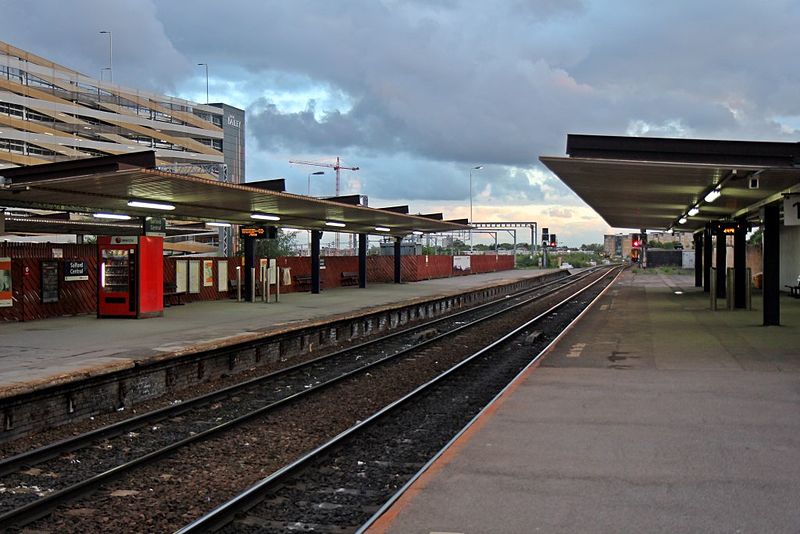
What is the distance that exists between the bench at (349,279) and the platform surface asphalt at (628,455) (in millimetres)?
26373

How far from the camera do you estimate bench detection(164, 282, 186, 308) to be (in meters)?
22.7

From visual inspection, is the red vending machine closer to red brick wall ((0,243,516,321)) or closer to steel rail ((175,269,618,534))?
red brick wall ((0,243,516,321))

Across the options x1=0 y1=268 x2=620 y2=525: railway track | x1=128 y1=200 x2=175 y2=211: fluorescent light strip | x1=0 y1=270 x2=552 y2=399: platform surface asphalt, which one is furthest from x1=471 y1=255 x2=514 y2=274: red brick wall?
x1=0 y1=268 x2=620 y2=525: railway track

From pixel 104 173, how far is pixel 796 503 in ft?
39.8

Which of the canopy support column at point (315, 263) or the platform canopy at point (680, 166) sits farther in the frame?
the canopy support column at point (315, 263)

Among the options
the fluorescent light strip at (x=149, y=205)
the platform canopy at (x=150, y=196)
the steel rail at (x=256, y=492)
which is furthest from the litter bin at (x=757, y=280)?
the steel rail at (x=256, y=492)

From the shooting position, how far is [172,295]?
75.6 feet

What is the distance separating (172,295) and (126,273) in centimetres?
442

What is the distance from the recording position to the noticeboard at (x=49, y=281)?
1814cm

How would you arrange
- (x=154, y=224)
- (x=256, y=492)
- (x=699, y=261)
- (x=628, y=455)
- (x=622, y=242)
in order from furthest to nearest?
(x=622, y=242) < (x=699, y=261) < (x=154, y=224) < (x=628, y=455) < (x=256, y=492)

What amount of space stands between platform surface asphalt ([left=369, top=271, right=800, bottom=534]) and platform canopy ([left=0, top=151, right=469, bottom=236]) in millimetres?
8291

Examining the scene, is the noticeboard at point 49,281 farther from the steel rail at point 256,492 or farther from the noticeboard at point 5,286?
the steel rail at point 256,492

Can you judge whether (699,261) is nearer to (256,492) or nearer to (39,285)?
(39,285)

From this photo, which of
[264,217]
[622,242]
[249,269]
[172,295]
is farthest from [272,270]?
[622,242]
